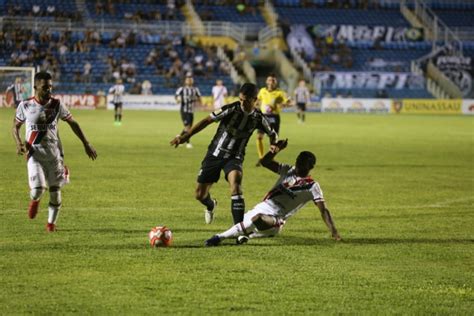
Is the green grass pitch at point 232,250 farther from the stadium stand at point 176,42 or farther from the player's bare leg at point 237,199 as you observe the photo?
the stadium stand at point 176,42

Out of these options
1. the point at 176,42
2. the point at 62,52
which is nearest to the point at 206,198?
the point at 62,52

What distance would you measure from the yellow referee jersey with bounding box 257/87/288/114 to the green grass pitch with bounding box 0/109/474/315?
2.00 m

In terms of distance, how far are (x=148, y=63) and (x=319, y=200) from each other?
170ft

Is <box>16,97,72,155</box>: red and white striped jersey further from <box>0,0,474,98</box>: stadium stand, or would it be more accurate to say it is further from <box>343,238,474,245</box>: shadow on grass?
<box>0,0,474,98</box>: stadium stand

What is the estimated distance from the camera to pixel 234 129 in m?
11.7

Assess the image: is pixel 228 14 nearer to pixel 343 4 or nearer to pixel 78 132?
pixel 343 4

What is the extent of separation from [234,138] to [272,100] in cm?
1154

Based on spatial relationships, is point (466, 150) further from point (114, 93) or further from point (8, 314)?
point (8, 314)

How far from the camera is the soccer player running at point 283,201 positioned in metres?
11.0

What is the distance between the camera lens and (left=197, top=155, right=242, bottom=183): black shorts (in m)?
11.7

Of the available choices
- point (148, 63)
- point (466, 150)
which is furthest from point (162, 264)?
point (148, 63)

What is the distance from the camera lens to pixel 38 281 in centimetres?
859

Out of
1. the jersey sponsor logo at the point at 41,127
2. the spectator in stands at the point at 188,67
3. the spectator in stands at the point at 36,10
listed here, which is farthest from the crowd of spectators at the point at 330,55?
the jersey sponsor logo at the point at 41,127

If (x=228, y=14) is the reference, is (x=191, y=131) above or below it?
above
